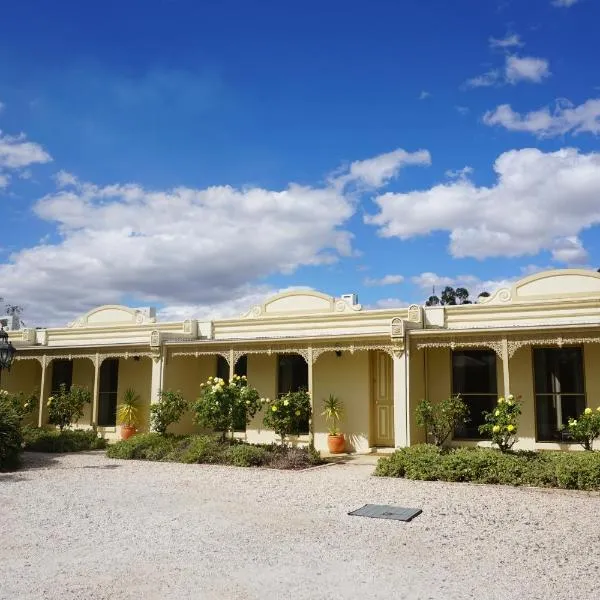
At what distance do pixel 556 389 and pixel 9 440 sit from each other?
10640 mm

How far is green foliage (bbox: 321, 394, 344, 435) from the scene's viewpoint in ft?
46.2

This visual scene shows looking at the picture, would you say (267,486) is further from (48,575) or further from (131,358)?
(131,358)

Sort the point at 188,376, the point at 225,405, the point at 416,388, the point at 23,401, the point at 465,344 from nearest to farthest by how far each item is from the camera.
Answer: the point at 465,344 < the point at 225,405 < the point at 416,388 < the point at 188,376 < the point at 23,401

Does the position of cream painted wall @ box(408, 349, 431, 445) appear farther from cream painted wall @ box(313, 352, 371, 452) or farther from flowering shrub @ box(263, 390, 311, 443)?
flowering shrub @ box(263, 390, 311, 443)

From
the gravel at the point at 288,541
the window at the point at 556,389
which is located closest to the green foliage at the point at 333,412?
the gravel at the point at 288,541

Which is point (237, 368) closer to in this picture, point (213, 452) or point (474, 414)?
point (213, 452)

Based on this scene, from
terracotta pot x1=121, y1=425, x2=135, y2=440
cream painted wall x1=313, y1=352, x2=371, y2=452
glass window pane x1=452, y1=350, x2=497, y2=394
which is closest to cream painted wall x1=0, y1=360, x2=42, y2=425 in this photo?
terracotta pot x1=121, y1=425, x2=135, y2=440

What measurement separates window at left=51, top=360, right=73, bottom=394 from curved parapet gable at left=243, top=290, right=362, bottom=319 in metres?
6.07

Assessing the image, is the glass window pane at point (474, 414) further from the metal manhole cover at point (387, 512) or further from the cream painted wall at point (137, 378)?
the cream painted wall at point (137, 378)

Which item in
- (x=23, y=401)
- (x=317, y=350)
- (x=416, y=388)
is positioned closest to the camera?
(x=416, y=388)

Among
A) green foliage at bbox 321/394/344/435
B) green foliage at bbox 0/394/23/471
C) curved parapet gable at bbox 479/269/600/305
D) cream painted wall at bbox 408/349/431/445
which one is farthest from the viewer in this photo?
green foliage at bbox 321/394/344/435

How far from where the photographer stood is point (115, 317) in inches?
717

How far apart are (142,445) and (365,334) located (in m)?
5.27

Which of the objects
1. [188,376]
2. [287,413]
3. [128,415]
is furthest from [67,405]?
[287,413]
